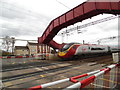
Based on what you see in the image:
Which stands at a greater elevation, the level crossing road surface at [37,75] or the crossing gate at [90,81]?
the crossing gate at [90,81]

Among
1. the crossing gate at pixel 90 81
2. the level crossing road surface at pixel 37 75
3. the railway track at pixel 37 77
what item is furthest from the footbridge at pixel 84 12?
the crossing gate at pixel 90 81

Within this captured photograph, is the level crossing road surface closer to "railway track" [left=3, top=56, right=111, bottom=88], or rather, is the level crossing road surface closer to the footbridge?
"railway track" [left=3, top=56, right=111, bottom=88]

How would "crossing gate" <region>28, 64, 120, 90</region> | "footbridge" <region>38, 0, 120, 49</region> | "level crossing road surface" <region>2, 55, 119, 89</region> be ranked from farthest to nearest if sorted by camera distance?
1. "footbridge" <region>38, 0, 120, 49</region>
2. "level crossing road surface" <region>2, 55, 119, 89</region>
3. "crossing gate" <region>28, 64, 120, 90</region>

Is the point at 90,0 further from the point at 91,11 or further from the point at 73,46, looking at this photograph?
the point at 73,46

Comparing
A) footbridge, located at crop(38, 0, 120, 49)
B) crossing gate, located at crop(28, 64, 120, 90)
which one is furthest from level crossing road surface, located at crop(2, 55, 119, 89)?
footbridge, located at crop(38, 0, 120, 49)

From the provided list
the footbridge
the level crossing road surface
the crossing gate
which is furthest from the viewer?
the footbridge

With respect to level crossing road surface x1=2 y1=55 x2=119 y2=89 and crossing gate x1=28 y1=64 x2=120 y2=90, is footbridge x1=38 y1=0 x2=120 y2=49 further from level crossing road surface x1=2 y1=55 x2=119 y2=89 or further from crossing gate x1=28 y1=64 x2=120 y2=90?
crossing gate x1=28 y1=64 x2=120 y2=90

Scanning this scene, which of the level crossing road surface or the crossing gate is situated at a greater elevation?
the crossing gate

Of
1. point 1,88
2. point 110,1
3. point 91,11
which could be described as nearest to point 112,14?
point 110,1

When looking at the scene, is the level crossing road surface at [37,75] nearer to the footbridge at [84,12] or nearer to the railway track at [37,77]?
the railway track at [37,77]

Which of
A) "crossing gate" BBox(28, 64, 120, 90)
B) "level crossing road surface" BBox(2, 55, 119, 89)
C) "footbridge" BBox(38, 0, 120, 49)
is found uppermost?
"footbridge" BBox(38, 0, 120, 49)

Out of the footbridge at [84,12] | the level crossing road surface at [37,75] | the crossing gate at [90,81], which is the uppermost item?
the footbridge at [84,12]

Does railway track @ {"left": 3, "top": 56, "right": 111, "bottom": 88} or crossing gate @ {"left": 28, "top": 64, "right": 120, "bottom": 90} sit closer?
crossing gate @ {"left": 28, "top": 64, "right": 120, "bottom": 90}

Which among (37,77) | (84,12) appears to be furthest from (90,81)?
(84,12)
